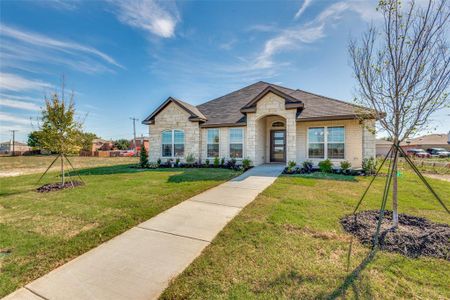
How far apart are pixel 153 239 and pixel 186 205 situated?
2.04 metres

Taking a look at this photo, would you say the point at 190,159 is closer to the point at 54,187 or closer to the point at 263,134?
the point at 263,134

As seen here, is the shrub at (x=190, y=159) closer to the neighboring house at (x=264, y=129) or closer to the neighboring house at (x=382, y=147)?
the neighboring house at (x=264, y=129)

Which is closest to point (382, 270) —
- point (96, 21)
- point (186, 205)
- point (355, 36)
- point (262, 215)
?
point (262, 215)

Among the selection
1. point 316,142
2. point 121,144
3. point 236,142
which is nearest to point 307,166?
point 316,142

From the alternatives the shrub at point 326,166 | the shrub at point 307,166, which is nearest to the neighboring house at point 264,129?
the shrub at point 307,166

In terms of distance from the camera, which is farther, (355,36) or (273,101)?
(273,101)

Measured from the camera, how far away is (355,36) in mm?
4996

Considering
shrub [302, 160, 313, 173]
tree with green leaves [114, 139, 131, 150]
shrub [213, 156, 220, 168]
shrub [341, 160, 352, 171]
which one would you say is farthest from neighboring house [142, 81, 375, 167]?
tree with green leaves [114, 139, 131, 150]

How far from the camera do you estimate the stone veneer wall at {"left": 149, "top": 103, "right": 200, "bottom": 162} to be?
15320 mm

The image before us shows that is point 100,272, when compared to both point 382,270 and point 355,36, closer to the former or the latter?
point 382,270

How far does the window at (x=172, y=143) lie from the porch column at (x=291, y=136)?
803 cm

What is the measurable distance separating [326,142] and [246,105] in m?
5.68

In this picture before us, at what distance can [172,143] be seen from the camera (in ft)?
52.7

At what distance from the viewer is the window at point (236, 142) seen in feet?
47.4
